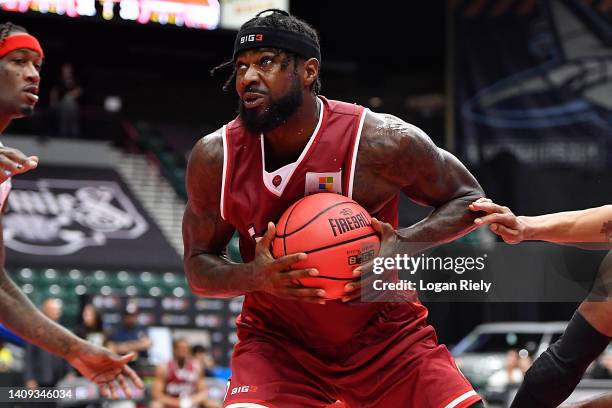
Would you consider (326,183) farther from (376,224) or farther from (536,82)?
(536,82)

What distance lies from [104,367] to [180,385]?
6.35 meters

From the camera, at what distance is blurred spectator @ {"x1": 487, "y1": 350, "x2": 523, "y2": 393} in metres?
11.1

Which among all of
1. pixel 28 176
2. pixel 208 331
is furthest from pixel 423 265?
pixel 28 176

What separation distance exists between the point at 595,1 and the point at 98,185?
397 inches

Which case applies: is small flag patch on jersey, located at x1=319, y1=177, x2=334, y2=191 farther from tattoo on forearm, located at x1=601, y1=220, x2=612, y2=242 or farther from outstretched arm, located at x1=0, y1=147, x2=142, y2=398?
outstretched arm, located at x1=0, y1=147, x2=142, y2=398

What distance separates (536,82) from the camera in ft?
62.8

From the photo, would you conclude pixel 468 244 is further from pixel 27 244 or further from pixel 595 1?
pixel 595 1

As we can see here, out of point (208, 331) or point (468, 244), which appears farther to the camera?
point (208, 331)

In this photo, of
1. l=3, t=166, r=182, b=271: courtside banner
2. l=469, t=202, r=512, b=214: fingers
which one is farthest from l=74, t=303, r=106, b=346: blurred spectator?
l=469, t=202, r=512, b=214: fingers

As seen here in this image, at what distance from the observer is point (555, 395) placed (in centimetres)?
423

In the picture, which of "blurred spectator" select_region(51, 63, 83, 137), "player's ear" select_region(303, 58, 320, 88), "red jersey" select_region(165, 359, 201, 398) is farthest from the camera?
"blurred spectator" select_region(51, 63, 83, 137)

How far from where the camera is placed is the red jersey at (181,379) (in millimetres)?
10867

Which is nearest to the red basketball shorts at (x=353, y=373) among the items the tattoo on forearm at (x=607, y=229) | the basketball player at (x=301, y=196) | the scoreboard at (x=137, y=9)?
the basketball player at (x=301, y=196)

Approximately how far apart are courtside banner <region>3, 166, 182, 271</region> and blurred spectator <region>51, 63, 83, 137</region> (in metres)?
1.04
